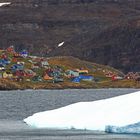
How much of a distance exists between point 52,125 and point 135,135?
8.50 metres

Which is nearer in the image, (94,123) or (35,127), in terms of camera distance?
(94,123)

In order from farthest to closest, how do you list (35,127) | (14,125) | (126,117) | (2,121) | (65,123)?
(2,121) → (14,125) → (35,127) → (65,123) → (126,117)

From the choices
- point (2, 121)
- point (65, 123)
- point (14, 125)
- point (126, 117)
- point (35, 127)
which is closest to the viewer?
point (126, 117)

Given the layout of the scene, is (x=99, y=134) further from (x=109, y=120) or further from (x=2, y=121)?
(x=2, y=121)

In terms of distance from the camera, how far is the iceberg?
191 feet

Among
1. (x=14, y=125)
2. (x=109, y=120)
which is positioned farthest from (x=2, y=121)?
(x=109, y=120)

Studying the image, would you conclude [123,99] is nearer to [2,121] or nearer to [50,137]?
[50,137]

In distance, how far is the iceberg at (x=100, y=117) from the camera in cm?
5834

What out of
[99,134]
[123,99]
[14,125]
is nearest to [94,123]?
[99,134]

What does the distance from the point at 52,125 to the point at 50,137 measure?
518 cm

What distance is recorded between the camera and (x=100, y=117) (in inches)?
2414

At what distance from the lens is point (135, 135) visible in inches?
2334

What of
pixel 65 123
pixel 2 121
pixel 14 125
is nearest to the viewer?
pixel 65 123

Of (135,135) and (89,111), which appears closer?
(135,135)
